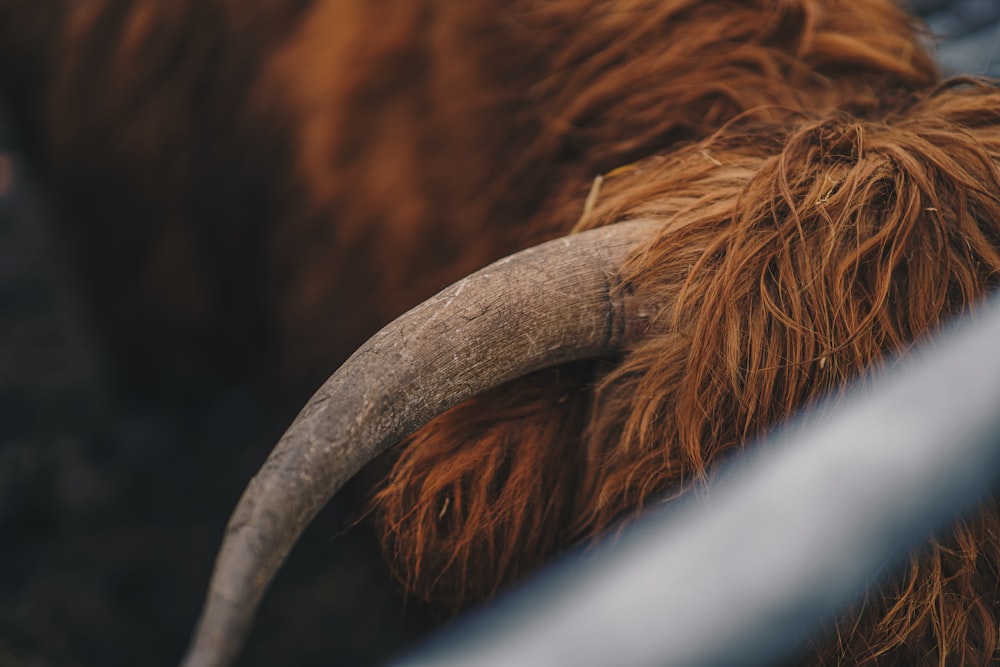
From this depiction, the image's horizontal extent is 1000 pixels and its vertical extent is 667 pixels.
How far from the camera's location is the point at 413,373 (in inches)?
27.0

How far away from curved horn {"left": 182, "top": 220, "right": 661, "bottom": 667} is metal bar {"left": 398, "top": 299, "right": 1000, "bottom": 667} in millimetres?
A: 177

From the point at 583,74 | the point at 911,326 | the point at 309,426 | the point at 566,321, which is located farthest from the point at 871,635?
the point at 583,74

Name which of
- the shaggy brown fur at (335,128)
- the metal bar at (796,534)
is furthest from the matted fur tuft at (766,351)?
the shaggy brown fur at (335,128)

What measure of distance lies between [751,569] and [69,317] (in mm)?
880

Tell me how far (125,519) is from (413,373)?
480 mm

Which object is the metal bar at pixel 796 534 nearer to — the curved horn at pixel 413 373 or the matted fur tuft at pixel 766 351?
the matted fur tuft at pixel 766 351

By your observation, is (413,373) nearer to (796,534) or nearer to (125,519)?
(796,534)

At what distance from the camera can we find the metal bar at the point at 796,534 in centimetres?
51

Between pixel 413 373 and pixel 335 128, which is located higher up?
pixel 335 128

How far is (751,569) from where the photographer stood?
1.72ft

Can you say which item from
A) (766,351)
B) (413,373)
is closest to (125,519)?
(413,373)

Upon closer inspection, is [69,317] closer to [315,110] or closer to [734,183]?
[315,110]

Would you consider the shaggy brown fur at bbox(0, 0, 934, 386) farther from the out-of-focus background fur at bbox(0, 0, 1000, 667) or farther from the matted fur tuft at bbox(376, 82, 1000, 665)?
the matted fur tuft at bbox(376, 82, 1000, 665)

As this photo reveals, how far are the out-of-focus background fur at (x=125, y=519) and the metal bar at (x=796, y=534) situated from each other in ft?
0.79
